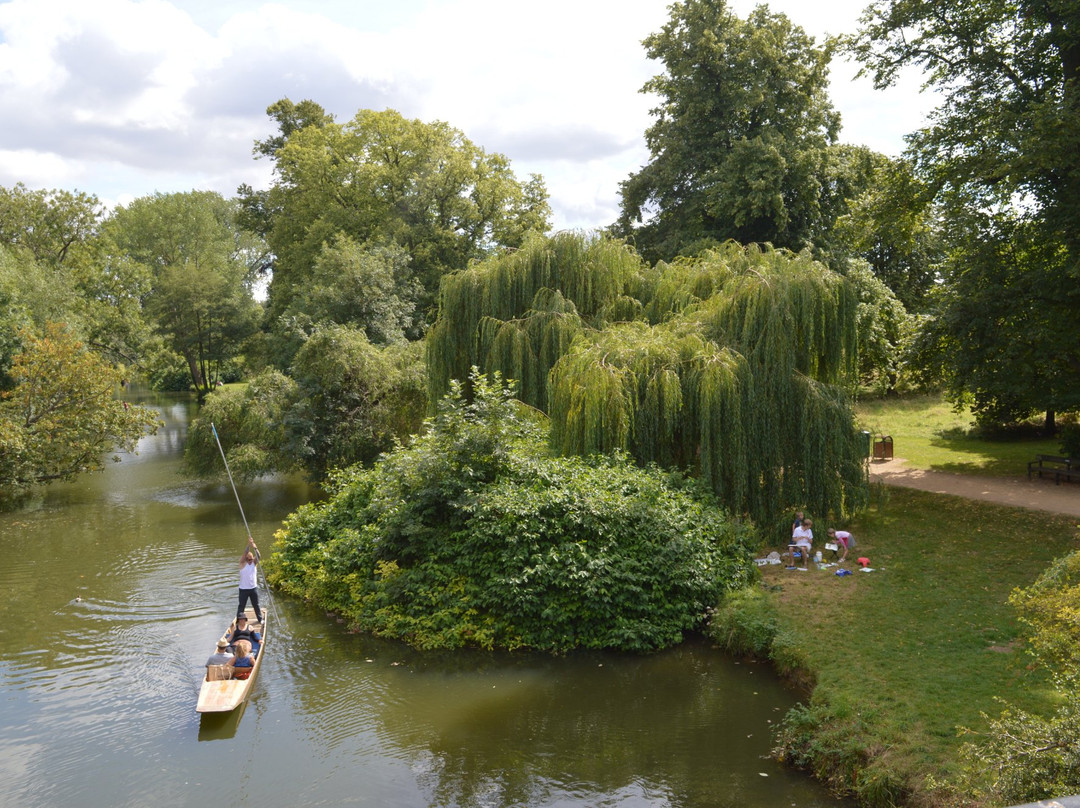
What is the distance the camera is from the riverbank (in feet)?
29.7

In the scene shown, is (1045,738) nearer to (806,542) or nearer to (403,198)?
(806,542)

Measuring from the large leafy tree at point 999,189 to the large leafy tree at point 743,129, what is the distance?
23.0 feet

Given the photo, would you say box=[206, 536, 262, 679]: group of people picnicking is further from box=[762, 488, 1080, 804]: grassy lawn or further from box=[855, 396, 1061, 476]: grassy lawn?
box=[855, 396, 1061, 476]: grassy lawn

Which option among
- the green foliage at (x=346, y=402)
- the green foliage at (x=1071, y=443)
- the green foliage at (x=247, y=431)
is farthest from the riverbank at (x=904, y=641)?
the green foliage at (x=247, y=431)

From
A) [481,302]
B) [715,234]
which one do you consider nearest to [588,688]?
[481,302]

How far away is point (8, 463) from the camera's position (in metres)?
24.5

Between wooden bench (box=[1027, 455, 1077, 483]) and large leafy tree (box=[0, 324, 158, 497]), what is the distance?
89.3 feet

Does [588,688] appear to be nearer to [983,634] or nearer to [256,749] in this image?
[256,749]

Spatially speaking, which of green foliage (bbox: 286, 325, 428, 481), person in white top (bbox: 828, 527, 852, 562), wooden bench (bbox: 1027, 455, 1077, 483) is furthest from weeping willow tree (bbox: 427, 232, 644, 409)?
wooden bench (bbox: 1027, 455, 1077, 483)

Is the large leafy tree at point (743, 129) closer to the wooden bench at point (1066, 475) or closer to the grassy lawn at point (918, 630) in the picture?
the wooden bench at point (1066, 475)

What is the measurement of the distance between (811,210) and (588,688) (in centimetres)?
2195

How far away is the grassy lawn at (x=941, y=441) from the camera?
2270 centimetres

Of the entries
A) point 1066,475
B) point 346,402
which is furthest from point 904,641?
point 346,402

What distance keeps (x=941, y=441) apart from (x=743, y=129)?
13.1 metres
